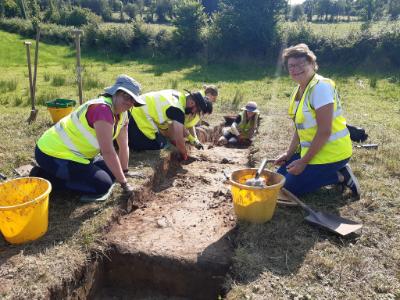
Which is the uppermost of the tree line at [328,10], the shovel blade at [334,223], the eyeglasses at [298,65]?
the tree line at [328,10]

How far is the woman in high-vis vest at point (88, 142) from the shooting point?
3.56 m

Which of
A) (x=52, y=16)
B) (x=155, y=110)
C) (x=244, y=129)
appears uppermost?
(x=52, y=16)

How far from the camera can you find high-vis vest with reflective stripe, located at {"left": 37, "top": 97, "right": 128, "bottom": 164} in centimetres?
368

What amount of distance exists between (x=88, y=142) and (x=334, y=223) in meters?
2.61

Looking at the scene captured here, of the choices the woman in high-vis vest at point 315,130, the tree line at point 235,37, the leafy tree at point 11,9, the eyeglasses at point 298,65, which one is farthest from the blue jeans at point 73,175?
the leafy tree at point 11,9

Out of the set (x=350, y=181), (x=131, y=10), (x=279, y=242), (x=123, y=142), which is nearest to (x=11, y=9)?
(x=131, y=10)

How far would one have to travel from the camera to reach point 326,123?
140 inches

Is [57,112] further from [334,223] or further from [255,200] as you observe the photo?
[334,223]

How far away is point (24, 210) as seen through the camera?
3020 mm

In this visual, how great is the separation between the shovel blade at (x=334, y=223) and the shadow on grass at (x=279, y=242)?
0.07 metres

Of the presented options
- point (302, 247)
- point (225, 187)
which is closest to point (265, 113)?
point (225, 187)

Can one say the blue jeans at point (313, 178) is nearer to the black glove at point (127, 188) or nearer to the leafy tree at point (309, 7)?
the black glove at point (127, 188)

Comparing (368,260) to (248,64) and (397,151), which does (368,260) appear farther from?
(248,64)

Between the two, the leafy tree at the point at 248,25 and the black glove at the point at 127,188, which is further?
the leafy tree at the point at 248,25
